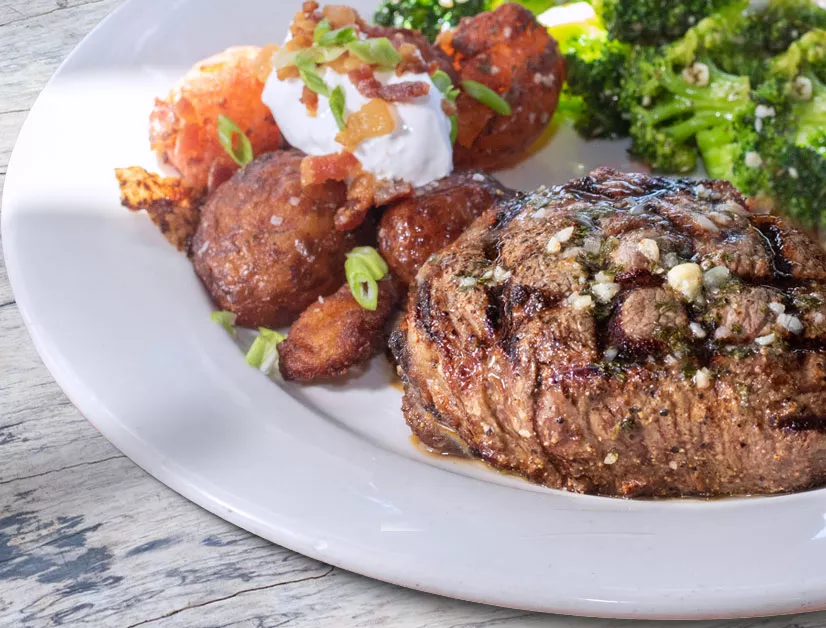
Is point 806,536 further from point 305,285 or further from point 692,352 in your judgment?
point 305,285

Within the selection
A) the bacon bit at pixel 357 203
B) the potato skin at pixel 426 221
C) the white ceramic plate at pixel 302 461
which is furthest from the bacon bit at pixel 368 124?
the white ceramic plate at pixel 302 461

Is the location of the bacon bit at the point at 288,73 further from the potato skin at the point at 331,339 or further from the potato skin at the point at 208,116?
the potato skin at the point at 331,339

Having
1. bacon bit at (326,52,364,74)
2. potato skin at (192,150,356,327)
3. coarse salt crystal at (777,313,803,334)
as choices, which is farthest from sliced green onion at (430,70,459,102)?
coarse salt crystal at (777,313,803,334)

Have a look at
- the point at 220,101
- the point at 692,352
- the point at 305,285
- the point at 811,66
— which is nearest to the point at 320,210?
the point at 305,285

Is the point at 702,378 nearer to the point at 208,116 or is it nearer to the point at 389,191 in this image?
the point at 389,191

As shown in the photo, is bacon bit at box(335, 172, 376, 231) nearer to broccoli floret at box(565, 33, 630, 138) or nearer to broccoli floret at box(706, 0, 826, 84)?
broccoli floret at box(565, 33, 630, 138)

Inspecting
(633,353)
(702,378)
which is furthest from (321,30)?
(702,378)
